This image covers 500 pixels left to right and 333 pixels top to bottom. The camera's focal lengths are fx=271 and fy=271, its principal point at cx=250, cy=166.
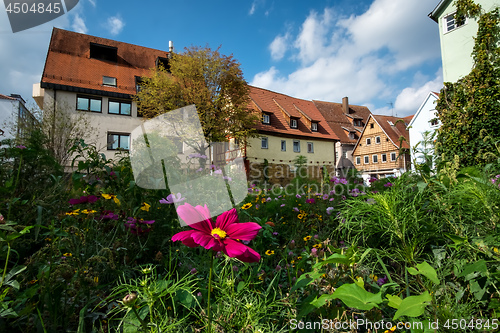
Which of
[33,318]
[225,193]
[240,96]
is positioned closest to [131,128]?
[240,96]

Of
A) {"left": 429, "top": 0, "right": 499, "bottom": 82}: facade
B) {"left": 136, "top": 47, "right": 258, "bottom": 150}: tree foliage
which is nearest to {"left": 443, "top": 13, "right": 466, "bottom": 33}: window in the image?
{"left": 429, "top": 0, "right": 499, "bottom": 82}: facade

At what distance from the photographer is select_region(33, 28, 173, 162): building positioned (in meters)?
15.9

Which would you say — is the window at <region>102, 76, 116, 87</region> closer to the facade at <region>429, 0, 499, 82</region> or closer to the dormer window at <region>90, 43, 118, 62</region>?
the dormer window at <region>90, 43, 118, 62</region>

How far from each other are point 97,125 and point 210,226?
18498 mm

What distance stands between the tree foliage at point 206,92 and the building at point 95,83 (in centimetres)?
190

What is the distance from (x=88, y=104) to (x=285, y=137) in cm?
1427

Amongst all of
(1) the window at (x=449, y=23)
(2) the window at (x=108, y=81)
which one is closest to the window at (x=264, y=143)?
(2) the window at (x=108, y=81)

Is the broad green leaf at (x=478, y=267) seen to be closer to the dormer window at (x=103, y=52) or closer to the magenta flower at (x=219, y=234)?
the magenta flower at (x=219, y=234)

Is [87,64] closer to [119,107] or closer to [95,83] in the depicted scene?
[95,83]

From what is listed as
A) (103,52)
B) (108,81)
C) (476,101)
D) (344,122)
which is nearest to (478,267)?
(476,101)

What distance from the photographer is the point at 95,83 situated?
17.0 metres

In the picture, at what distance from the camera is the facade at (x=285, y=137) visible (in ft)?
69.4

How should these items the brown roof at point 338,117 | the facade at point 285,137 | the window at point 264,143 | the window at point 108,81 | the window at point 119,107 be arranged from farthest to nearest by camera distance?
1. the brown roof at point 338,117
2. the window at point 264,143
3. the facade at point 285,137
4. the window at point 108,81
5. the window at point 119,107

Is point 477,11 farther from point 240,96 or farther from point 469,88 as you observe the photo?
point 240,96
